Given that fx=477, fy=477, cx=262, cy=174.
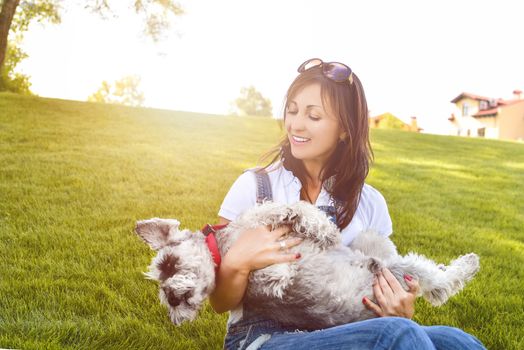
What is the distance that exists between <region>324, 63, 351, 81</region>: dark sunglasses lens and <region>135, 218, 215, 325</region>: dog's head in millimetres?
1361

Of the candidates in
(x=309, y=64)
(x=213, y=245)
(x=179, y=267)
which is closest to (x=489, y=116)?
(x=309, y=64)

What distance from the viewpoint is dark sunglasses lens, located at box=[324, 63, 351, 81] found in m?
3.17

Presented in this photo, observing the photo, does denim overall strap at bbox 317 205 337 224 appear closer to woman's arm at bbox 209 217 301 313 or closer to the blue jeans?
woman's arm at bbox 209 217 301 313

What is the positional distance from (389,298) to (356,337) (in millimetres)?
474

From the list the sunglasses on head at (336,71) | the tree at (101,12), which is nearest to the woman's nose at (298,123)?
the sunglasses on head at (336,71)

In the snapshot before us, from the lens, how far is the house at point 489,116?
30172mm

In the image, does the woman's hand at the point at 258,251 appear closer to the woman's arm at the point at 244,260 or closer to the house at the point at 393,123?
the woman's arm at the point at 244,260

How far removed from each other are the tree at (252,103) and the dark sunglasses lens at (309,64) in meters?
59.5

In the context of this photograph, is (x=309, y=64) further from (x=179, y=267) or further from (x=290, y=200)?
(x=179, y=267)

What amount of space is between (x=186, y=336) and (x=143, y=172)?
5441 millimetres

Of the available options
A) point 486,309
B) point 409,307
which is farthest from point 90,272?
point 486,309

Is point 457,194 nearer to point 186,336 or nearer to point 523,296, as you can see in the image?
point 523,296

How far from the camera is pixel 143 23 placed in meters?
16.8

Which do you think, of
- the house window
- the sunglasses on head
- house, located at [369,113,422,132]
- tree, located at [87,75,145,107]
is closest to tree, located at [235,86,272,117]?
tree, located at [87,75,145,107]
